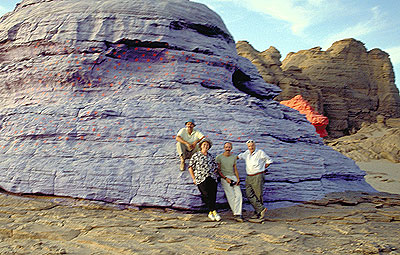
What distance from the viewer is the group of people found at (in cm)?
580

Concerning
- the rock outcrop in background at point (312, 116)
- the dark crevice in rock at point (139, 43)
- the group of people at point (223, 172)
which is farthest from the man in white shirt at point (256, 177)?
the rock outcrop in background at point (312, 116)

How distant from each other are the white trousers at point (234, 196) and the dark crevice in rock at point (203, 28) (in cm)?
563

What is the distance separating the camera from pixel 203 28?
10.0 meters

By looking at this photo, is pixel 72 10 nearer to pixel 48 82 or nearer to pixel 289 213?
pixel 48 82

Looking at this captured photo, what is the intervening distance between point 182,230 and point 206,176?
3.68ft

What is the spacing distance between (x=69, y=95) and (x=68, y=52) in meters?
1.43

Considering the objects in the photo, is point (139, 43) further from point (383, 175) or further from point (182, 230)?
point (383, 175)

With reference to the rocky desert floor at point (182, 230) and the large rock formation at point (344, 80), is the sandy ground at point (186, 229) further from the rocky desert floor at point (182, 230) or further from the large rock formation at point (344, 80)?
the large rock formation at point (344, 80)

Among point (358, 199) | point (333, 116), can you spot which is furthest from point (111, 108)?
point (333, 116)

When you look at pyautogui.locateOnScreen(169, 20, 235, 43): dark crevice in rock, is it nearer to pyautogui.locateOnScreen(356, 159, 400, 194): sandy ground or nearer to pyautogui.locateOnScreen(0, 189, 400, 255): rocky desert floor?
pyautogui.locateOnScreen(0, 189, 400, 255): rocky desert floor

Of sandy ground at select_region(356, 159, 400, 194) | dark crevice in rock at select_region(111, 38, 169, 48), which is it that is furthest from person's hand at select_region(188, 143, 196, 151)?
sandy ground at select_region(356, 159, 400, 194)

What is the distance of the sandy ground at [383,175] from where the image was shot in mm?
14556

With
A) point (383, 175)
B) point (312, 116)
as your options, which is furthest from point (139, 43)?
point (312, 116)

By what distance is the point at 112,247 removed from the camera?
4.20 m
